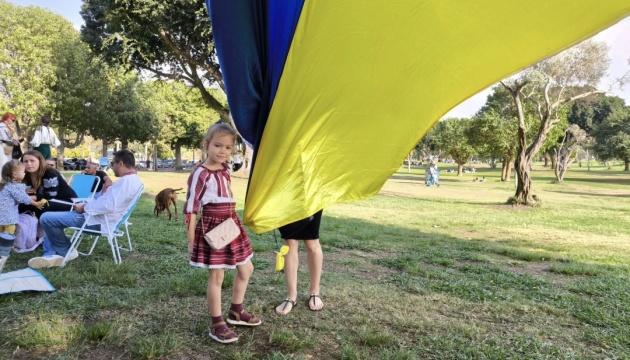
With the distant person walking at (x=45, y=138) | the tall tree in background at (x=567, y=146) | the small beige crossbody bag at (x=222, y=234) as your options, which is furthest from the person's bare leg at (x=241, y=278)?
the tall tree in background at (x=567, y=146)

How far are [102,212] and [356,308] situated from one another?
308 cm

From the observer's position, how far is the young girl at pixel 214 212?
3193mm

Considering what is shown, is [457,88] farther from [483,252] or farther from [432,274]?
[483,252]

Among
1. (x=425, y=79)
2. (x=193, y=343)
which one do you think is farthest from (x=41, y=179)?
(x=425, y=79)

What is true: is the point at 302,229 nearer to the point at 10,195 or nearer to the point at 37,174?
the point at 10,195

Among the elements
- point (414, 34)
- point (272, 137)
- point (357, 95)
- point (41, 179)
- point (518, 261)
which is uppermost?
point (414, 34)

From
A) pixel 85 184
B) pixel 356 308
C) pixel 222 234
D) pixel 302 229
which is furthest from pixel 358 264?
pixel 85 184

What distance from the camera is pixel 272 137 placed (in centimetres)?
277

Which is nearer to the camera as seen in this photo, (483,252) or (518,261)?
(518,261)

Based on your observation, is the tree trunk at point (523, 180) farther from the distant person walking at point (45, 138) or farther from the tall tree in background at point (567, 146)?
the tall tree in background at point (567, 146)

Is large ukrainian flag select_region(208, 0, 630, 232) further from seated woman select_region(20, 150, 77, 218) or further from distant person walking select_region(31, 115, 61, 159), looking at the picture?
distant person walking select_region(31, 115, 61, 159)

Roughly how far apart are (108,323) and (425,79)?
278 centimetres

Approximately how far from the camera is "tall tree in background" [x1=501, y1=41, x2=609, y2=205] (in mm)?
15312

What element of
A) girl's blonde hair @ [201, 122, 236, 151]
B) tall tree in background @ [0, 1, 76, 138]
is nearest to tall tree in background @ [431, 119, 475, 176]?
tall tree in background @ [0, 1, 76, 138]
